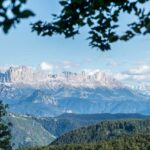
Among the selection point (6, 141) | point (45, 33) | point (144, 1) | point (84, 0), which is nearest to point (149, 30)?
point (144, 1)

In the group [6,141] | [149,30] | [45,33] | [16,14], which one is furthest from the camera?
[6,141]

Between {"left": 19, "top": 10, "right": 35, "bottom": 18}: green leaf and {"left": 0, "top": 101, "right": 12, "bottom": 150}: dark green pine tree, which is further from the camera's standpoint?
{"left": 0, "top": 101, "right": 12, "bottom": 150}: dark green pine tree

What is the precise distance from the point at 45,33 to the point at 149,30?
2367mm

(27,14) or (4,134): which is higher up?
(27,14)

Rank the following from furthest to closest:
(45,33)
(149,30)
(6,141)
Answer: (6,141) → (45,33) → (149,30)

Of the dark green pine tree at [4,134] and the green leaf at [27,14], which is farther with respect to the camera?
the dark green pine tree at [4,134]

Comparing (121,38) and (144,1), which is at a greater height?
(144,1)

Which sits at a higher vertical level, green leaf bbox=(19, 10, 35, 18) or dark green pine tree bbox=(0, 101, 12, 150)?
green leaf bbox=(19, 10, 35, 18)

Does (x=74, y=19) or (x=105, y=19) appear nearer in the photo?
(x=74, y=19)

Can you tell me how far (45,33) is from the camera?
478 inches

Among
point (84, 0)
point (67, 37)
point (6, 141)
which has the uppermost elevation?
point (84, 0)

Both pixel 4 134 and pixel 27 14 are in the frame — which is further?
pixel 4 134

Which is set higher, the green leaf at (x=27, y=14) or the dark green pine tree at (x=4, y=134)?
the green leaf at (x=27, y=14)

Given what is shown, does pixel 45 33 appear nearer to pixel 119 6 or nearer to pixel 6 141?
pixel 119 6
